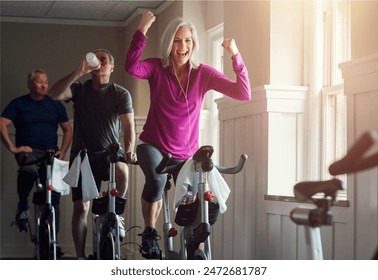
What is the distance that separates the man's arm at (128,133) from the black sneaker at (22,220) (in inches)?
21.3

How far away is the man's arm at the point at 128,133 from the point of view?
9.91 feet

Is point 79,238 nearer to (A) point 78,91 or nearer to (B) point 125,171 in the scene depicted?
(B) point 125,171

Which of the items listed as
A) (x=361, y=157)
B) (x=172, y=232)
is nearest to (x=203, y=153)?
(x=172, y=232)

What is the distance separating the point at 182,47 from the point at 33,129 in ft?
2.28

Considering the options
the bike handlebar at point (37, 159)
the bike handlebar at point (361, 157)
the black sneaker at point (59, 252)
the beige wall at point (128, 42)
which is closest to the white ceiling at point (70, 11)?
the beige wall at point (128, 42)

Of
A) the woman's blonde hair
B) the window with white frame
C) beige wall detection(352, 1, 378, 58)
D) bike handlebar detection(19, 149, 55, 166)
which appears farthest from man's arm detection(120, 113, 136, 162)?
beige wall detection(352, 1, 378, 58)

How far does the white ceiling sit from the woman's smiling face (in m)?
0.22

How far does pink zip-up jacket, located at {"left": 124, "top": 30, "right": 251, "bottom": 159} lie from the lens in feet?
9.79

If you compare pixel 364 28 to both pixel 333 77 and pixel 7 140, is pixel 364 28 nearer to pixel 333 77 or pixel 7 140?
pixel 333 77

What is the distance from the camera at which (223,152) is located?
321 centimetres

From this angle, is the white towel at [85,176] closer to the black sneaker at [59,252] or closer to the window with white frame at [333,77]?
the black sneaker at [59,252]

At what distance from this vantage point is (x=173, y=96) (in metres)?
2.99

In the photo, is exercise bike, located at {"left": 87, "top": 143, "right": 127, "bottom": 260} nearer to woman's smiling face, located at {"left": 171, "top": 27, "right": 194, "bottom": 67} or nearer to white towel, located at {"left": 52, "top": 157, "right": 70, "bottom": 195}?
white towel, located at {"left": 52, "top": 157, "right": 70, "bottom": 195}
